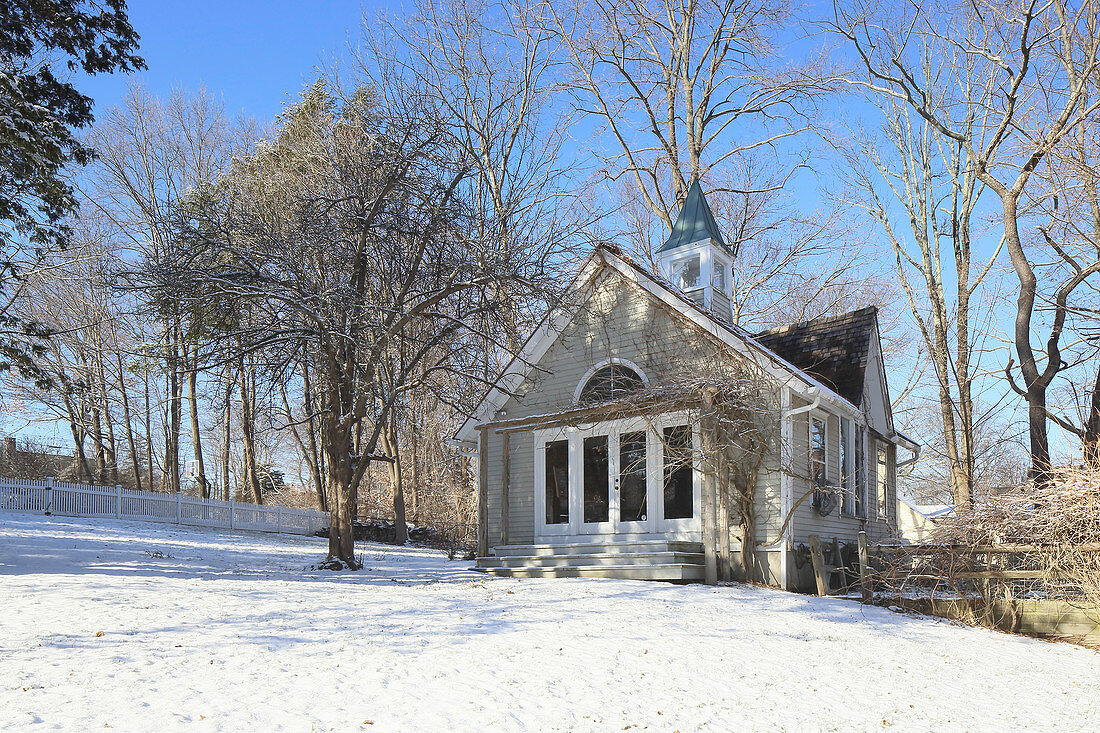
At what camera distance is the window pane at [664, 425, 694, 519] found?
44.3 ft

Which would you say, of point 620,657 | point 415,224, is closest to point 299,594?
point 620,657

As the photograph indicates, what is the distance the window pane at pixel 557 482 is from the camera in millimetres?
14875

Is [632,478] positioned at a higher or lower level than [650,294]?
lower

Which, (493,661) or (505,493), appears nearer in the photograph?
(493,661)

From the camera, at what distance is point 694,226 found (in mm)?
16906

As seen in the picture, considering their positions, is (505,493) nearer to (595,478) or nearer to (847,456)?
(595,478)

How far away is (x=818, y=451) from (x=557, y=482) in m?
4.74

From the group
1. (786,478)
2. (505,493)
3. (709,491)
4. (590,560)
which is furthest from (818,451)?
(505,493)

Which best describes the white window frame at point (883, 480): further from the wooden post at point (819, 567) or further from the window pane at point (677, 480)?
the window pane at point (677, 480)

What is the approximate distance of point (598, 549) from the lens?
13.4 meters

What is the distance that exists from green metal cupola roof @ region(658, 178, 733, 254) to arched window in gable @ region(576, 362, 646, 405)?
3.57 meters

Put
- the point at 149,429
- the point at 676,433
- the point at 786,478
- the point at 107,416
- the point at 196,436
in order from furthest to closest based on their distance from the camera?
the point at 149,429 < the point at 107,416 < the point at 196,436 < the point at 676,433 < the point at 786,478

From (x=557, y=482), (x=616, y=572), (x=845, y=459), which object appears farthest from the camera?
(x=557, y=482)

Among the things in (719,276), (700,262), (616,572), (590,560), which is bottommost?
(616,572)
